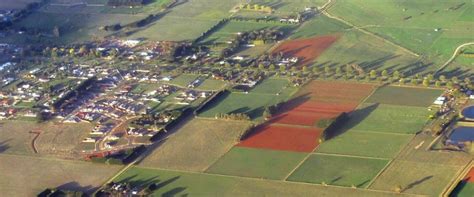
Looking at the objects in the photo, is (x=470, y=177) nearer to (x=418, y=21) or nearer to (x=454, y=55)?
(x=454, y=55)

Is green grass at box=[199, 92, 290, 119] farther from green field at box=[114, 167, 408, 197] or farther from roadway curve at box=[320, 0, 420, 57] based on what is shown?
roadway curve at box=[320, 0, 420, 57]

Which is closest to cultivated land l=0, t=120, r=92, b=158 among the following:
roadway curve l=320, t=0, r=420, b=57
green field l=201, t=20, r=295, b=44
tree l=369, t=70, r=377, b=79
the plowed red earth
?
green field l=201, t=20, r=295, b=44

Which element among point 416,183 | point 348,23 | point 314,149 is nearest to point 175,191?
point 314,149

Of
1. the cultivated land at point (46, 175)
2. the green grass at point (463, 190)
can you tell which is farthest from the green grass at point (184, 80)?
the green grass at point (463, 190)

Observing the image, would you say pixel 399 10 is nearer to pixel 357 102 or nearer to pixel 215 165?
pixel 357 102

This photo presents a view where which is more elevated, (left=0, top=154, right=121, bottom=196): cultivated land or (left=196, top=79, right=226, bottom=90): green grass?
(left=196, top=79, right=226, bottom=90): green grass

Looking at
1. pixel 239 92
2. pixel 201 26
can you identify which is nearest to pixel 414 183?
pixel 239 92
